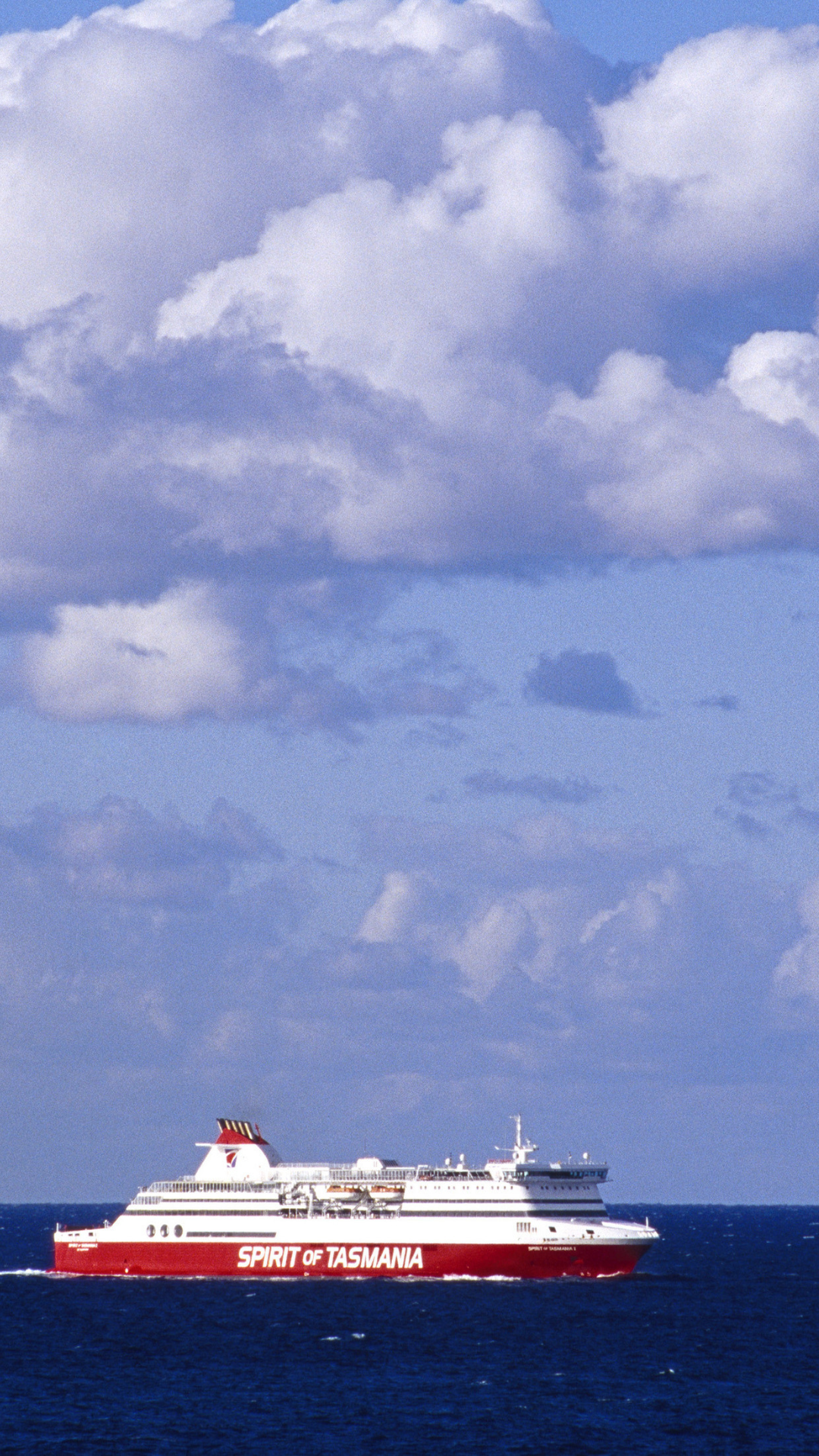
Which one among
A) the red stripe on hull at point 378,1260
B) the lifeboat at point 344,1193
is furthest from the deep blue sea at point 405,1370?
the lifeboat at point 344,1193

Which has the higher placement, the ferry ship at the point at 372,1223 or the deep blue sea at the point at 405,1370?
the ferry ship at the point at 372,1223

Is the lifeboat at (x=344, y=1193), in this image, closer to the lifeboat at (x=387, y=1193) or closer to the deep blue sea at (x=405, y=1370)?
the lifeboat at (x=387, y=1193)

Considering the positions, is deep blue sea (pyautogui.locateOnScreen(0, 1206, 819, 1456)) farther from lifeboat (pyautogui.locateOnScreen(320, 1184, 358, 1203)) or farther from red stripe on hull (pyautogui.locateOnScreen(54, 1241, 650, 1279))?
lifeboat (pyautogui.locateOnScreen(320, 1184, 358, 1203))

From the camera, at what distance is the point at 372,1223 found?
16312cm

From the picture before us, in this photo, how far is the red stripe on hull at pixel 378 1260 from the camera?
161 m

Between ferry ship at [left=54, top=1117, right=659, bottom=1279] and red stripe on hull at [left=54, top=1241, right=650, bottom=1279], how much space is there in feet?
0.25

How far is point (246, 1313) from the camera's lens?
14938cm

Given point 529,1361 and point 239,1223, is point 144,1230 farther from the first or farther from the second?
point 529,1361

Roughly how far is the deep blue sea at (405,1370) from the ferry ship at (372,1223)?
2.09m

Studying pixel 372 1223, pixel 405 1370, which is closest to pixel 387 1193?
pixel 372 1223

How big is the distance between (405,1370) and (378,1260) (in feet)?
141

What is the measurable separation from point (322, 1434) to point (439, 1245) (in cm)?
6038

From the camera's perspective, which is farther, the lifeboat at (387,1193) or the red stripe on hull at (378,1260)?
the lifeboat at (387,1193)

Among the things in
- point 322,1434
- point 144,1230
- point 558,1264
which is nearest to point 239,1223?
point 144,1230
